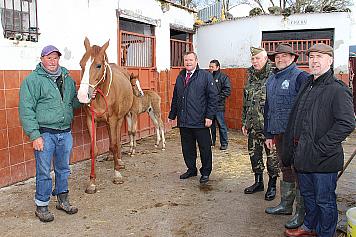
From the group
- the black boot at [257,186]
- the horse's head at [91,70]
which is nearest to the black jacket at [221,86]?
the black boot at [257,186]

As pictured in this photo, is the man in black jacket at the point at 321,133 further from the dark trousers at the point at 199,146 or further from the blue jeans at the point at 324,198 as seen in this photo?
the dark trousers at the point at 199,146

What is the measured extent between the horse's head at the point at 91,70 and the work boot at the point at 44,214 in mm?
1260

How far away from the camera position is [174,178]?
565cm

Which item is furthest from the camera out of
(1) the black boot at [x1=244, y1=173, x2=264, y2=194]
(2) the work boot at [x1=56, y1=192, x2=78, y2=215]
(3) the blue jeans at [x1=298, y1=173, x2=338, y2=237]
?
(1) the black boot at [x1=244, y1=173, x2=264, y2=194]

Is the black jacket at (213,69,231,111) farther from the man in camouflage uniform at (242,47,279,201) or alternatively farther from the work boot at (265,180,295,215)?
the work boot at (265,180,295,215)

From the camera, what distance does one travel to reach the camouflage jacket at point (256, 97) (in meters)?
4.44

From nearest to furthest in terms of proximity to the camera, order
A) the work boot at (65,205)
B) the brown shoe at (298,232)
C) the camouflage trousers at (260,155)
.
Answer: the brown shoe at (298,232)
the work boot at (65,205)
the camouflage trousers at (260,155)

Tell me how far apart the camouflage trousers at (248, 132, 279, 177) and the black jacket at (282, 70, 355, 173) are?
53.5 inches

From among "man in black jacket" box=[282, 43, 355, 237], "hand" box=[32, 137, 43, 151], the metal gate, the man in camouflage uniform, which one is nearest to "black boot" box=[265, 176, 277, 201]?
the man in camouflage uniform

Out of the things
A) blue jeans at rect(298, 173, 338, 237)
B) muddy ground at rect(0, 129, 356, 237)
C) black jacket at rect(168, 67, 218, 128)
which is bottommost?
muddy ground at rect(0, 129, 356, 237)

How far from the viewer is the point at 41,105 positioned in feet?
12.4

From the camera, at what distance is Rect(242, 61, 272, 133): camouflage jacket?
4.44 meters

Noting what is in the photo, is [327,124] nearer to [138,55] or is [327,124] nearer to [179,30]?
[138,55]

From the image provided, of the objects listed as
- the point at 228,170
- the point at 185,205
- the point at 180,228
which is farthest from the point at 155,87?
the point at 180,228
